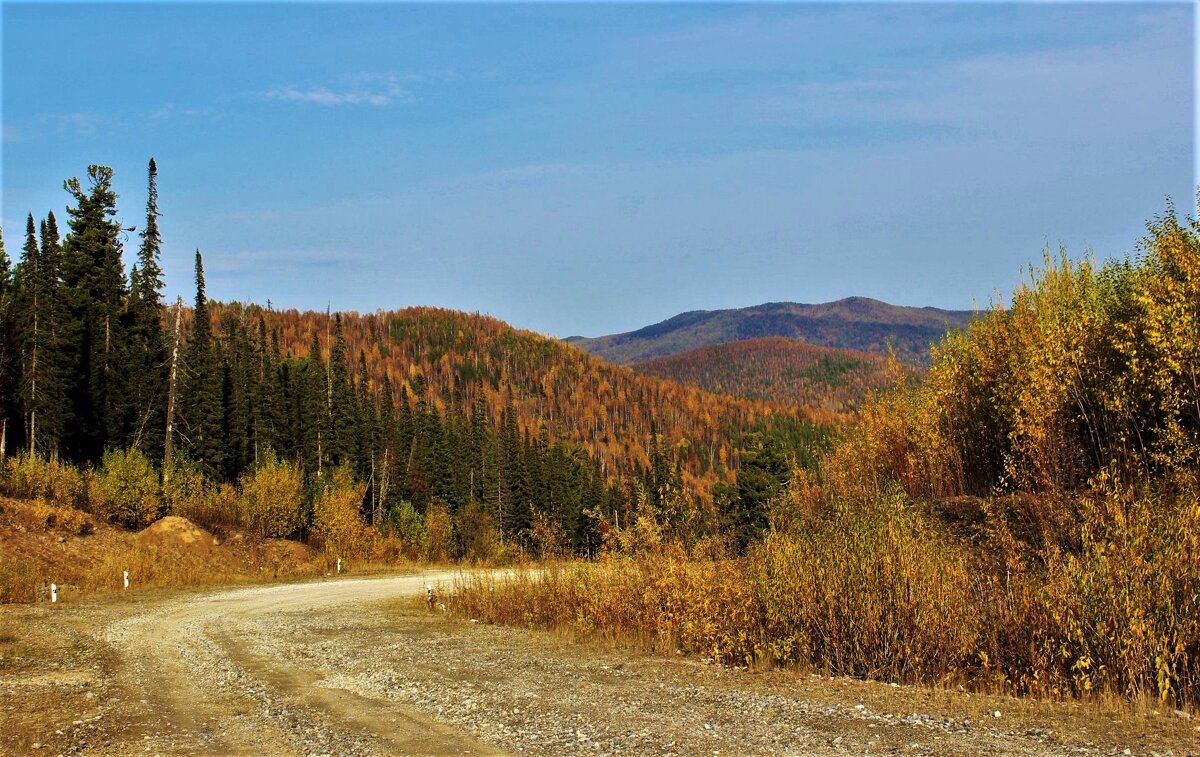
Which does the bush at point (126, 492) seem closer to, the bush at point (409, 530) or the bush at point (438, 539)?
the bush at point (409, 530)

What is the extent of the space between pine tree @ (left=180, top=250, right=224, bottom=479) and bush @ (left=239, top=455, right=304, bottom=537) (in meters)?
14.4

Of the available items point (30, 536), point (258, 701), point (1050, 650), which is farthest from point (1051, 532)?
point (30, 536)

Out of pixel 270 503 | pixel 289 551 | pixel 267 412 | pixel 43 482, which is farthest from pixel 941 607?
pixel 267 412

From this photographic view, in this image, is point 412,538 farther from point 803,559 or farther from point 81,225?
point 803,559

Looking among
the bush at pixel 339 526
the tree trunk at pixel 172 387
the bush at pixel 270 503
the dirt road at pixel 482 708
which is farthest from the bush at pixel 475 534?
the dirt road at pixel 482 708

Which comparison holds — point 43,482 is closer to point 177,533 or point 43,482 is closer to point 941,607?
point 177,533

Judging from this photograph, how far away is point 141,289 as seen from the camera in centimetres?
6278

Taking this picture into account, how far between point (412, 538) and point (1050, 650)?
54.1m

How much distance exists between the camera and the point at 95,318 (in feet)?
192

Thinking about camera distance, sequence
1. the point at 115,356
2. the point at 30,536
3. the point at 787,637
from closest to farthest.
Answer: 1. the point at 787,637
2. the point at 30,536
3. the point at 115,356

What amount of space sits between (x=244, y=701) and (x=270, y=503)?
3906cm

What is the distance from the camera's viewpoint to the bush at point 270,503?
47.8m

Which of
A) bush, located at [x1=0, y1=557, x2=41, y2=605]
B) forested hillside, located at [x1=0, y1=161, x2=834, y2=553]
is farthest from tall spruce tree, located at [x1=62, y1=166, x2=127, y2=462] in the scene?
bush, located at [x1=0, y1=557, x2=41, y2=605]

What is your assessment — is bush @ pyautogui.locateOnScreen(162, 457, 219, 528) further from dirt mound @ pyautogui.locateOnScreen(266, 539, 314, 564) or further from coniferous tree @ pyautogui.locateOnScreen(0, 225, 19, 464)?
coniferous tree @ pyautogui.locateOnScreen(0, 225, 19, 464)
